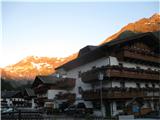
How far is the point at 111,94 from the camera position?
96.0 ft

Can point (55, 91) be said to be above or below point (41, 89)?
below

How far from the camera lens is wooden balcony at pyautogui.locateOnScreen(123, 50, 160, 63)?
109ft

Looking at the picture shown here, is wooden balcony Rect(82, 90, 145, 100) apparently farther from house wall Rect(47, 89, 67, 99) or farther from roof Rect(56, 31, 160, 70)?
house wall Rect(47, 89, 67, 99)

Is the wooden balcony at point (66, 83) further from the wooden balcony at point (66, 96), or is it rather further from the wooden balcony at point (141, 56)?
the wooden balcony at point (141, 56)

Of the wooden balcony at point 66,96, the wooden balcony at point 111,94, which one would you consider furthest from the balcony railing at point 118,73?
the wooden balcony at point 66,96

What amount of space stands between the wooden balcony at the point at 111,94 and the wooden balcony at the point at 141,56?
4937 millimetres

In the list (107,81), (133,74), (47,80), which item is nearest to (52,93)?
(47,80)

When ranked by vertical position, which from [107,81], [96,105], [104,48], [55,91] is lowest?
[96,105]

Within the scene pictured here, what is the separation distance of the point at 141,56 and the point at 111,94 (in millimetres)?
9467

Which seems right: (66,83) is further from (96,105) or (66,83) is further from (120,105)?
(120,105)

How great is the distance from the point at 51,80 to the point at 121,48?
2104 centimetres

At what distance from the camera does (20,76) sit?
16312 centimetres

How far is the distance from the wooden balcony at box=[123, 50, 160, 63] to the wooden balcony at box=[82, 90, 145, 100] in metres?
4.94

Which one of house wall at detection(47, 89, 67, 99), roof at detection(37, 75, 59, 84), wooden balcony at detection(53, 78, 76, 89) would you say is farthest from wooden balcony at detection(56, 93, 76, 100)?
roof at detection(37, 75, 59, 84)
